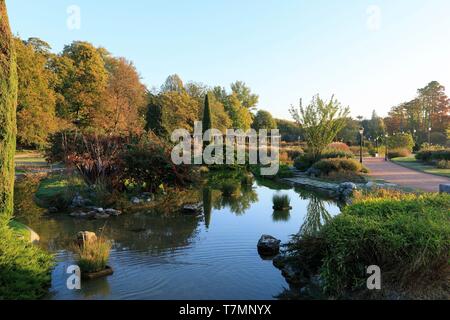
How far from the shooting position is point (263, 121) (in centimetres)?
5297

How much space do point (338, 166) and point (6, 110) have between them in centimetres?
1438

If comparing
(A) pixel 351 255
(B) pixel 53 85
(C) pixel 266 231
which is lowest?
(C) pixel 266 231

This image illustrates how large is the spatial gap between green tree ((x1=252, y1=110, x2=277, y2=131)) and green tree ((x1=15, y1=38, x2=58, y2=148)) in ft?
104

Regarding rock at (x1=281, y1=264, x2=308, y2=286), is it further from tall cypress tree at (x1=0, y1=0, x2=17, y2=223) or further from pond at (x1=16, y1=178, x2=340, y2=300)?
tall cypress tree at (x1=0, y1=0, x2=17, y2=223)

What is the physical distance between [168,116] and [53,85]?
953 centimetres

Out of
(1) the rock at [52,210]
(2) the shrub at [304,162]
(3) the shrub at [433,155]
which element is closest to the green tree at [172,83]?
Result: (2) the shrub at [304,162]

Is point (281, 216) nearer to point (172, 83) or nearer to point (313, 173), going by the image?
point (313, 173)

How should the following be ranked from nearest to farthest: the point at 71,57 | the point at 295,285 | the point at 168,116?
the point at 295,285, the point at 168,116, the point at 71,57

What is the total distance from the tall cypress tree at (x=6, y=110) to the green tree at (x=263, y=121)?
45.6m

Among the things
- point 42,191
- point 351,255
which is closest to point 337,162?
point 42,191

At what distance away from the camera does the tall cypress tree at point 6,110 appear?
5719 millimetres

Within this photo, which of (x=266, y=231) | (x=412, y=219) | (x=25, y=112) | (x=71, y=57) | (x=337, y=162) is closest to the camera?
(x=412, y=219)
